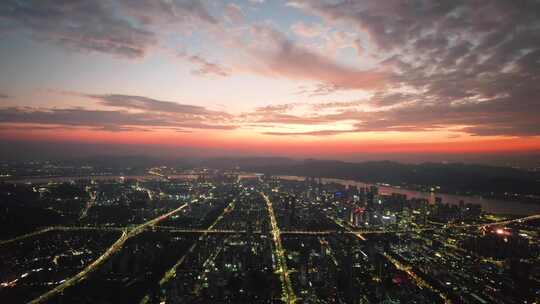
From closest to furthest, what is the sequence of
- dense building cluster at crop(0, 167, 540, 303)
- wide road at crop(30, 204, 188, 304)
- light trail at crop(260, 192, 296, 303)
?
wide road at crop(30, 204, 188, 304), light trail at crop(260, 192, 296, 303), dense building cluster at crop(0, 167, 540, 303)

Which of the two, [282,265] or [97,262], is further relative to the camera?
[282,265]

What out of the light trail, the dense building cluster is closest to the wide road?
the dense building cluster

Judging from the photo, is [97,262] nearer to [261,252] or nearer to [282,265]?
[261,252]

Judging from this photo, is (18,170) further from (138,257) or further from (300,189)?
(138,257)

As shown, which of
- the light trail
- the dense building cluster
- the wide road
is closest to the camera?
the wide road

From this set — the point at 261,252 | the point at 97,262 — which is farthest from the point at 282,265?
the point at 97,262

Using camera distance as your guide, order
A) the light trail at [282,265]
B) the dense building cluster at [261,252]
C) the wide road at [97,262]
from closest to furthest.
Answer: the wide road at [97,262] < the light trail at [282,265] < the dense building cluster at [261,252]

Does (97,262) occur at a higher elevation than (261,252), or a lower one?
lower

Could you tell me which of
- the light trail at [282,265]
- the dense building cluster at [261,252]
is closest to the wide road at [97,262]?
the dense building cluster at [261,252]

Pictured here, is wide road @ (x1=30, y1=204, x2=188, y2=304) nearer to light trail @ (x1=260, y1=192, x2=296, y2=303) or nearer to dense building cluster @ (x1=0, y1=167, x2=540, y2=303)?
dense building cluster @ (x1=0, y1=167, x2=540, y2=303)

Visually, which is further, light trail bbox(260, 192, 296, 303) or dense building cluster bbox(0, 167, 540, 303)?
dense building cluster bbox(0, 167, 540, 303)

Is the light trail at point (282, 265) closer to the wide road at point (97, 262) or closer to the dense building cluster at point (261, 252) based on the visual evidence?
the dense building cluster at point (261, 252)
